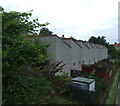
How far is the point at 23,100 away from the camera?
598 centimetres

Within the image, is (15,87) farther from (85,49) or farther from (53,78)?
(85,49)

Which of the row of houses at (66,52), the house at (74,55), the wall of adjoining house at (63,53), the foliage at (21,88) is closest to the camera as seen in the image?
the foliage at (21,88)

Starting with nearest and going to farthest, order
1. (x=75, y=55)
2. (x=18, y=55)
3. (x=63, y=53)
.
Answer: (x=18, y=55) → (x=63, y=53) → (x=75, y=55)

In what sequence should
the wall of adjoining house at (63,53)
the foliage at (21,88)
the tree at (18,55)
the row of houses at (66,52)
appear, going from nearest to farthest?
the tree at (18,55) < the foliage at (21,88) < the row of houses at (66,52) < the wall of adjoining house at (63,53)

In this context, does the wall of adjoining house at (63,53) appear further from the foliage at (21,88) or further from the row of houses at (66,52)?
the foliage at (21,88)

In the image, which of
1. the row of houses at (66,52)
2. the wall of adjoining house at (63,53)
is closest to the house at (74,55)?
the row of houses at (66,52)

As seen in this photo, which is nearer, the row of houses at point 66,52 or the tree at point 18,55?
the tree at point 18,55

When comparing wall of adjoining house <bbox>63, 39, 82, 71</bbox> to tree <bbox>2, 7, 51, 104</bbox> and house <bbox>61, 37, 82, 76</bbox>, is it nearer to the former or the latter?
house <bbox>61, 37, 82, 76</bbox>

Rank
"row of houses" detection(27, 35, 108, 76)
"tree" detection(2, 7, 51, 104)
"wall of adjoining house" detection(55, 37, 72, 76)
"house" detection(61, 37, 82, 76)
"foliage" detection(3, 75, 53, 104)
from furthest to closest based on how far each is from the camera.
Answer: "house" detection(61, 37, 82, 76) < "wall of adjoining house" detection(55, 37, 72, 76) < "row of houses" detection(27, 35, 108, 76) < "foliage" detection(3, 75, 53, 104) < "tree" detection(2, 7, 51, 104)

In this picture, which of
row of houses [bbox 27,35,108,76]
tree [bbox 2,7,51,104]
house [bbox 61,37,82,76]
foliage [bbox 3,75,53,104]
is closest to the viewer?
tree [bbox 2,7,51,104]

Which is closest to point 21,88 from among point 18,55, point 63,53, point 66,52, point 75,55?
point 18,55

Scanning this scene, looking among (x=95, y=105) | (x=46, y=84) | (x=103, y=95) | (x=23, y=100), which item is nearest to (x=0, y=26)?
(x=46, y=84)

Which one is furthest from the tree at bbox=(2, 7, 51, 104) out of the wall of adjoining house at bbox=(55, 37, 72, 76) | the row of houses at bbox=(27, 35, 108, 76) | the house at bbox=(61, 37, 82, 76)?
the house at bbox=(61, 37, 82, 76)

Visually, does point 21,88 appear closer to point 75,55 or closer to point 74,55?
point 74,55
